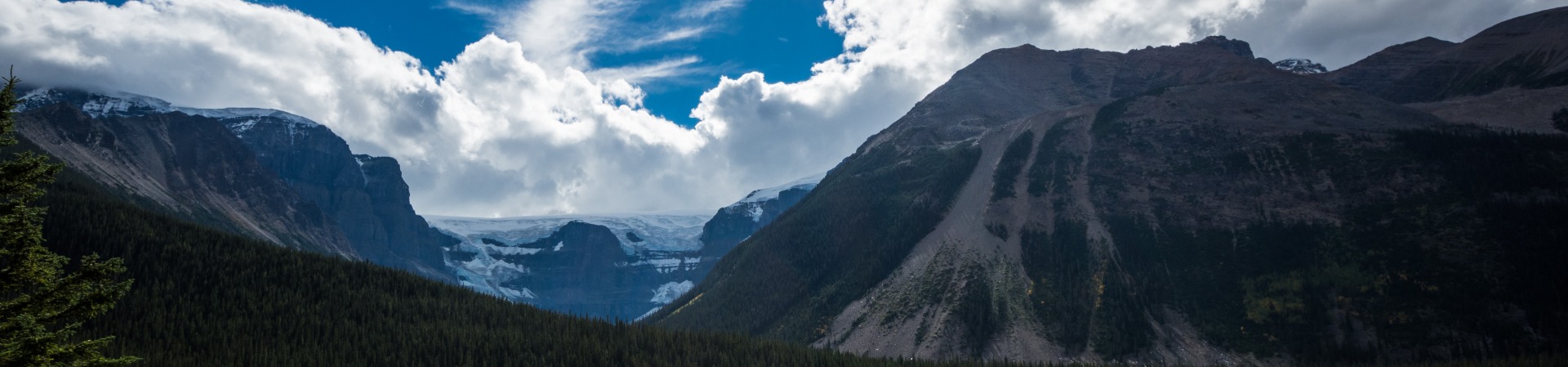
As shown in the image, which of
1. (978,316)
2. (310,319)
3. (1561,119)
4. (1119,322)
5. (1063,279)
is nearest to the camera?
(310,319)

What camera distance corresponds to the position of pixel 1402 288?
117 meters

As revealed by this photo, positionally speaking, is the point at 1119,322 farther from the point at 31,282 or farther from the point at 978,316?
the point at 31,282

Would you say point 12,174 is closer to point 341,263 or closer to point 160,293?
point 160,293

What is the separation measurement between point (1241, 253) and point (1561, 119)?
83.1 metres

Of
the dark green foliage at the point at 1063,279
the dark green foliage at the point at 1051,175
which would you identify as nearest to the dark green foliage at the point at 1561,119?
the dark green foliage at the point at 1051,175

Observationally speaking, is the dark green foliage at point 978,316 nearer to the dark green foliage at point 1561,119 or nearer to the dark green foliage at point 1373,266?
the dark green foliage at point 1373,266

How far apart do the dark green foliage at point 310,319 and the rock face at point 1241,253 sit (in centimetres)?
4878

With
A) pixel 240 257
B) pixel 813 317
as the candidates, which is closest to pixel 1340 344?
pixel 813 317

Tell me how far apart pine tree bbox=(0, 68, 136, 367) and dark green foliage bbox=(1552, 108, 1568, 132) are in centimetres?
22274

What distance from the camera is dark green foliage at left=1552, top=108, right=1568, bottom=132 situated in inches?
6245

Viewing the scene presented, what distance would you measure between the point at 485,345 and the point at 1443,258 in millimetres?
136141

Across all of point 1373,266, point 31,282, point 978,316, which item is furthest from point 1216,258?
point 31,282

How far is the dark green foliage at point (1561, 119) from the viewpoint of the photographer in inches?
6245

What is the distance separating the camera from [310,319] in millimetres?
83312
